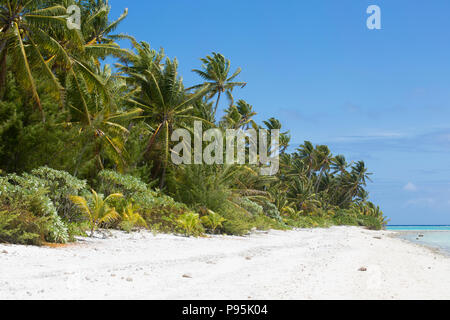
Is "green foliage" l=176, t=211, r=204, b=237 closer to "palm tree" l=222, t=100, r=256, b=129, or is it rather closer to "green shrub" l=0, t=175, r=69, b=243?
"green shrub" l=0, t=175, r=69, b=243

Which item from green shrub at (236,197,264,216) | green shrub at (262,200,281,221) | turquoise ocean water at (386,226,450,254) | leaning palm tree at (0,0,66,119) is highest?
leaning palm tree at (0,0,66,119)

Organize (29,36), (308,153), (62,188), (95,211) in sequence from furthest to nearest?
(308,153) < (29,36) < (95,211) < (62,188)

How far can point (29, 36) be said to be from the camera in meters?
14.0

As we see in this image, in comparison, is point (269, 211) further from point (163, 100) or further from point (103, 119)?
point (103, 119)

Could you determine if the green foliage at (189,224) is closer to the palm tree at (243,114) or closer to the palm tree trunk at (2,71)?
the palm tree trunk at (2,71)

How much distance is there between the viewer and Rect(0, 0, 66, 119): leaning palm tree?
12805 mm

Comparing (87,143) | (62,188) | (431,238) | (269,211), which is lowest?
(431,238)

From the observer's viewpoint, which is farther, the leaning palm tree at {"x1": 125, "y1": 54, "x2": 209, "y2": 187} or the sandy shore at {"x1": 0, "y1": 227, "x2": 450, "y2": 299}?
the leaning palm tree at {"x1": 125, "y1": 54, "x2": 209, "y2": 187}

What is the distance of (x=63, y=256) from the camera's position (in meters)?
6.97

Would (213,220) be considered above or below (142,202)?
below

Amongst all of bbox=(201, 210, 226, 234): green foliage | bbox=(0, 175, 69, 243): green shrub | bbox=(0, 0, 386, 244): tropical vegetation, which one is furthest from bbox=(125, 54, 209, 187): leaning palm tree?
bbox=(0, 175, 69, 243): green shrub

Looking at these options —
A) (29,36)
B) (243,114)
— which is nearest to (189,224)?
(29,36)
